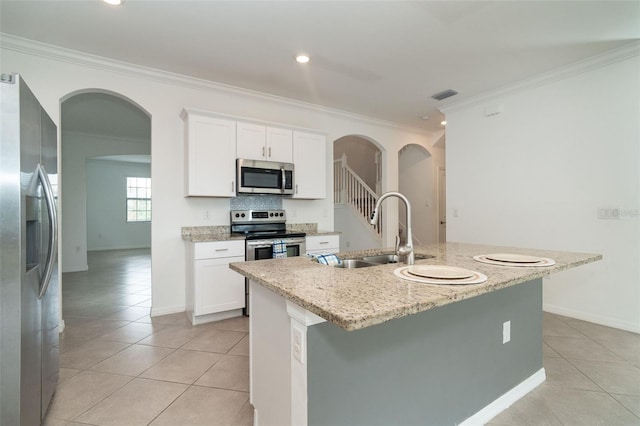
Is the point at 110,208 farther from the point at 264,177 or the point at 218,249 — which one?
the point at 218,249

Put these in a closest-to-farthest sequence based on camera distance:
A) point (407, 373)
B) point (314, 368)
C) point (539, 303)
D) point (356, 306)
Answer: point (356, 306)
point (314, 368)
point (407, 373)
point (539, 303)

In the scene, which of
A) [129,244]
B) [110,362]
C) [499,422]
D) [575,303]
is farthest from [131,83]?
A: [129,244]

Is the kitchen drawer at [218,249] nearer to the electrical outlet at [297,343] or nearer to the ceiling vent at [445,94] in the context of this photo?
the electrical outlet at [297,343]

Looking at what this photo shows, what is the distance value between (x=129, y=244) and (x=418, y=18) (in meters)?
9.90

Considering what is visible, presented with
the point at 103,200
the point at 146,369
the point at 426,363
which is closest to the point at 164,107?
the point at 146,369

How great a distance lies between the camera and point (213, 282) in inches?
122

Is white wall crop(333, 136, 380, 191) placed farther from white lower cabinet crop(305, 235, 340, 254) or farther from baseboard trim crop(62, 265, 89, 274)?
baseboard trim crop(62, 265, 89, 274)

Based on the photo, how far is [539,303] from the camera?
2.06 metres

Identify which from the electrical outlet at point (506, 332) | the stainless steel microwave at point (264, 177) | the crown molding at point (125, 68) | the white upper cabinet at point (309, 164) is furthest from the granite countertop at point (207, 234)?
the electrical outlet at point (506, 332)

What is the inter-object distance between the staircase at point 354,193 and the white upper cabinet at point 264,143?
2.59m

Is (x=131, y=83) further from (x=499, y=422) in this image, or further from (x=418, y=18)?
(x=499, y=422)

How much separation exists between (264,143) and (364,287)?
9.44 ft

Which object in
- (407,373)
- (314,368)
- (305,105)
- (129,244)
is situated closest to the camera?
(314,368)

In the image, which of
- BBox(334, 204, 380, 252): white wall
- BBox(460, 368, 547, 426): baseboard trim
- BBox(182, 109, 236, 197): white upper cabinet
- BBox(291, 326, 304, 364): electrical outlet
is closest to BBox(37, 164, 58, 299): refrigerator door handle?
BBox(291, 326, 304, 364): electrical outlet
